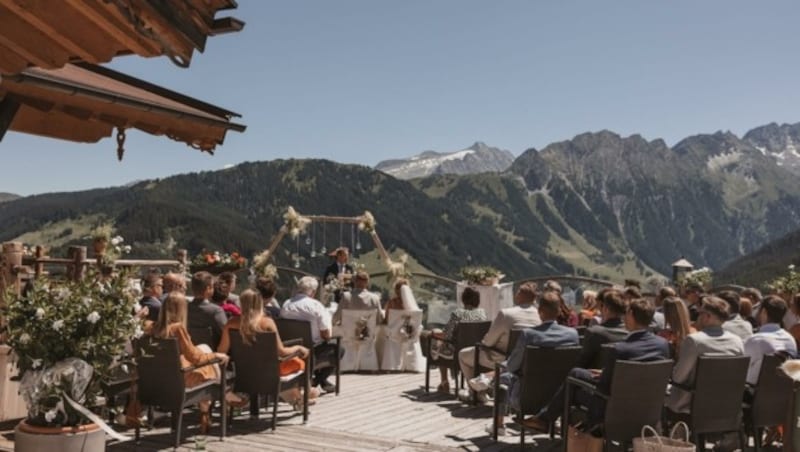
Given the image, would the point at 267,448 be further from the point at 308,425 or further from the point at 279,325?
the point at 279,325

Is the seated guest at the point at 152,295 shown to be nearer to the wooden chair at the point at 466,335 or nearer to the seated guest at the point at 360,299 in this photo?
the seated guest at the point at 360,299

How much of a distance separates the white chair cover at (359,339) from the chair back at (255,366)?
360cm

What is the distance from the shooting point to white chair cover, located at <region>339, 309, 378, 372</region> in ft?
33.2

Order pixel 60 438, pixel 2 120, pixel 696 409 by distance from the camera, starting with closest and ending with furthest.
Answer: pixel 60 438
pixel 2 120
pixel 696 409

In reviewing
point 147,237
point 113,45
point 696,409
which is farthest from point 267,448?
point 147,237

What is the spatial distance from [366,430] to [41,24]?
186 inches

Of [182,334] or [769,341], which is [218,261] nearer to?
[182,334]

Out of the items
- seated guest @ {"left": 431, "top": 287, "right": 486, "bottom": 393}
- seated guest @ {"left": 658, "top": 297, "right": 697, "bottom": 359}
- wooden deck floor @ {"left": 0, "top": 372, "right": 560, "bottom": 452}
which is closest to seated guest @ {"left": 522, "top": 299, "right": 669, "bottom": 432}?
seated guest @ {"left": 658, "top": 297, "right": 697, "bottom": 359}

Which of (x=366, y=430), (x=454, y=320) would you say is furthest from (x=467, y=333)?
(x=366, y=430)

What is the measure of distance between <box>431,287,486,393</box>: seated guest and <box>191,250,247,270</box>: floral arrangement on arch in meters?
3.37

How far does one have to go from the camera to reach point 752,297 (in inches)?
352

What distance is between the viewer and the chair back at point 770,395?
5.71 m

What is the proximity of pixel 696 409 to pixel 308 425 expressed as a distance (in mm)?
→ 3353

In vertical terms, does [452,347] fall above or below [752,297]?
below
